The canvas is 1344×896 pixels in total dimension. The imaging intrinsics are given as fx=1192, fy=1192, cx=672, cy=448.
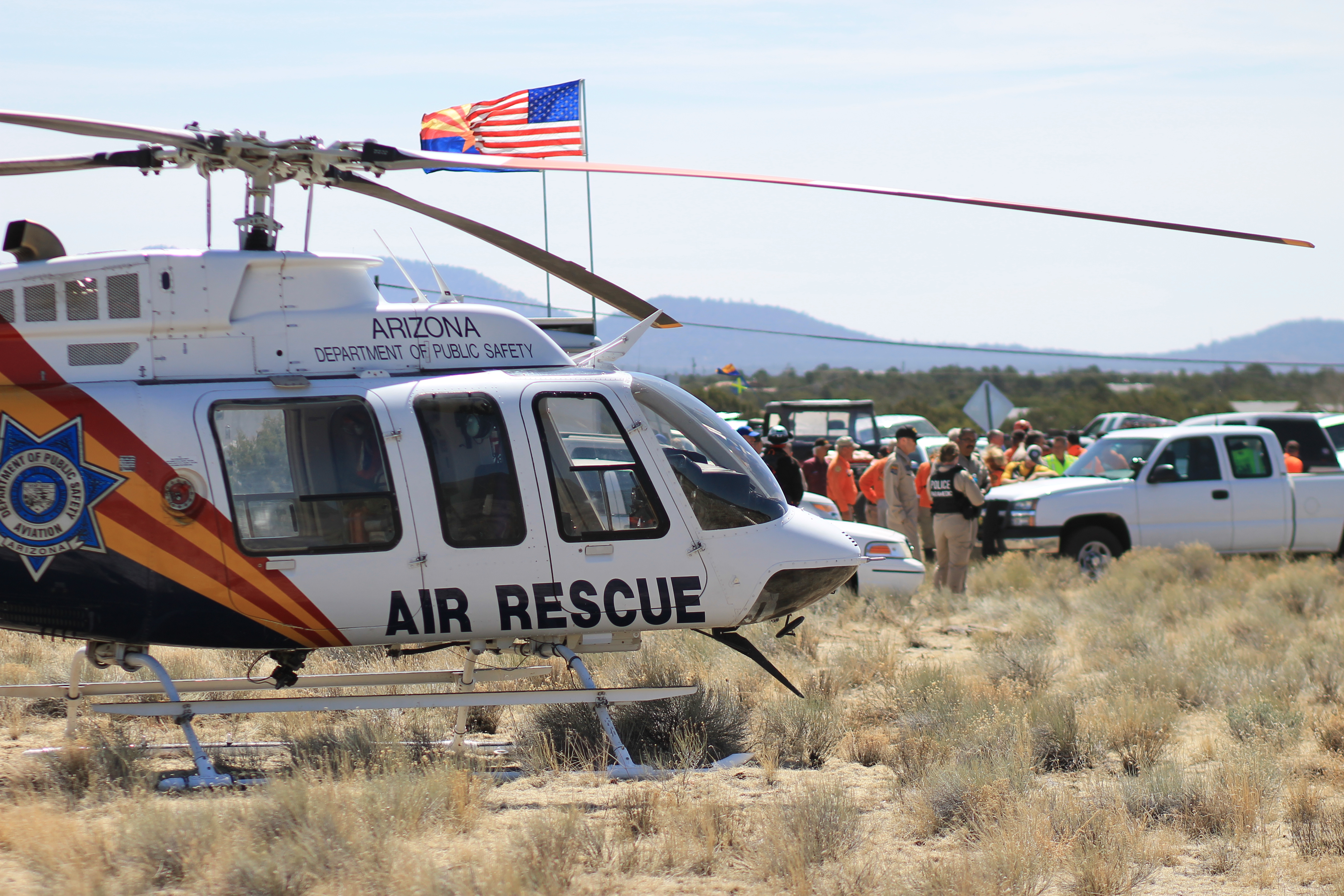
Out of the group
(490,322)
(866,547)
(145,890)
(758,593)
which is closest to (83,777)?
(145,890)

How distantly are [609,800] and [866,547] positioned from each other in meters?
6.67

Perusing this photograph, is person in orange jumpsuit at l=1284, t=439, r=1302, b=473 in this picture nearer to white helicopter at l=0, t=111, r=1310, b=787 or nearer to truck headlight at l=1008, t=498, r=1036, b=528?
truck headlight at l=1008, t=498, r=1036, b=528

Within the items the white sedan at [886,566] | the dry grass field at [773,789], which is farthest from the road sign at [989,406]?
the dry grass field at [773,789]

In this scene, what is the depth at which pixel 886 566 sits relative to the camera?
12758mm

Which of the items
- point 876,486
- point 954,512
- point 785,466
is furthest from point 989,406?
point 785,466

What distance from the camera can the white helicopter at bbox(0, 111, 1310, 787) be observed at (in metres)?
6.71

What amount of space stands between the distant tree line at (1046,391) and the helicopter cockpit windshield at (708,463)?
3855 centimetres

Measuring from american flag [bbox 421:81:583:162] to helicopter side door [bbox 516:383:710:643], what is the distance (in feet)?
26.8

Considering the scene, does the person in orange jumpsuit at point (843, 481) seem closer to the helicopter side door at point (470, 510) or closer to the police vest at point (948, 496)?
the police vest at point (948, 496)

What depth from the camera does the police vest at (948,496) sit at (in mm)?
12805

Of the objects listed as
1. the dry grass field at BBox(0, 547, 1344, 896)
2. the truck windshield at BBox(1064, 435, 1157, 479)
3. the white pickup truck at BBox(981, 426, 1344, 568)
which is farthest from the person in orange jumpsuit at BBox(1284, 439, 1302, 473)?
the dry grass field at BBox(0, 547, 1344, 896)

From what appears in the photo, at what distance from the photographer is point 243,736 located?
26.5 feet

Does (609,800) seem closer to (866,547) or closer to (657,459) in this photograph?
(657,459)

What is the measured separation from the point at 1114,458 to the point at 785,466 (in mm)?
6054
